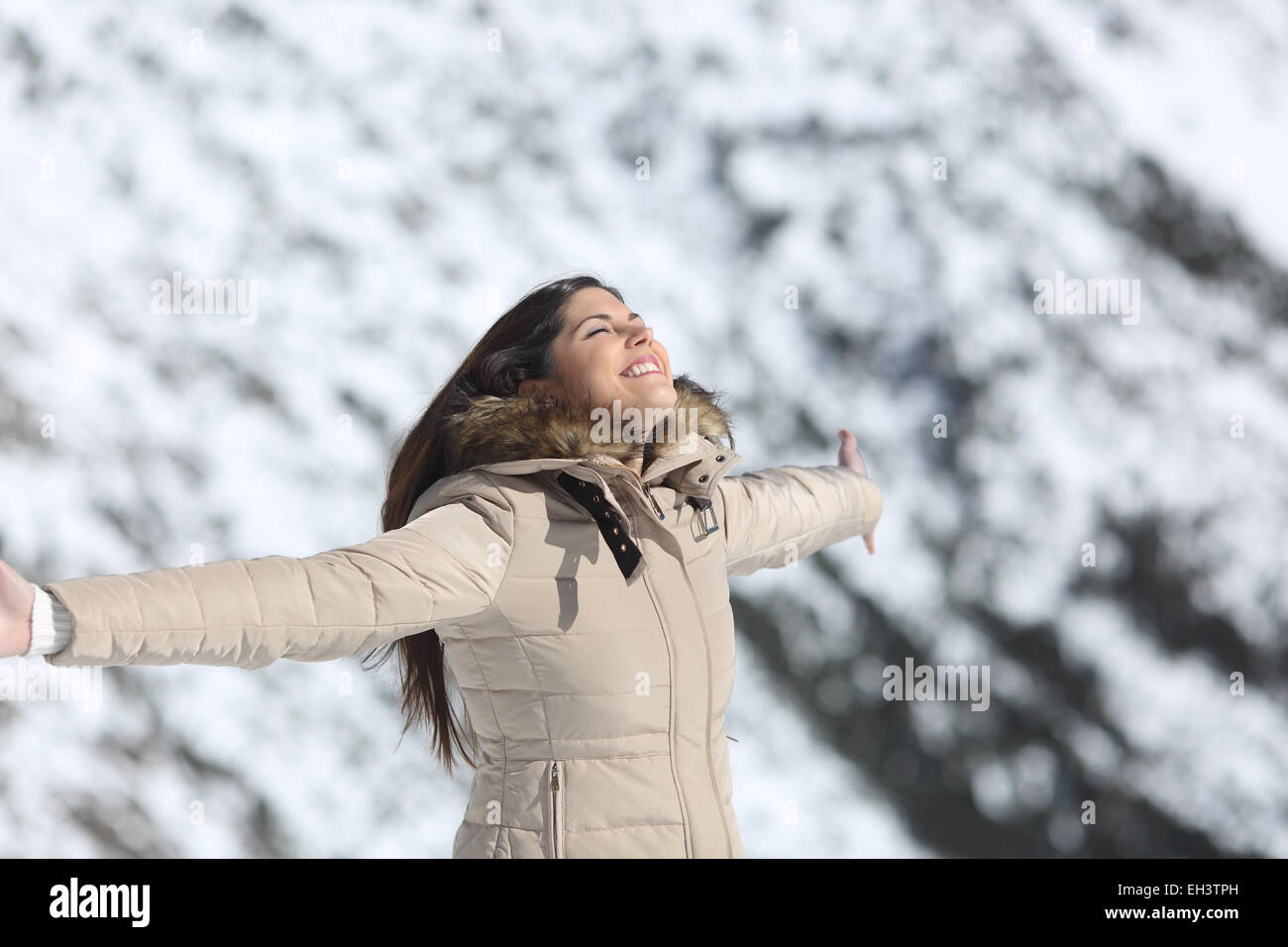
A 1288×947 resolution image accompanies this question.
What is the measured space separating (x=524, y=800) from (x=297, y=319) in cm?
170

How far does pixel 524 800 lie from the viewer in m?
1.20

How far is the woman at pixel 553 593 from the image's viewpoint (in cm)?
A: 105

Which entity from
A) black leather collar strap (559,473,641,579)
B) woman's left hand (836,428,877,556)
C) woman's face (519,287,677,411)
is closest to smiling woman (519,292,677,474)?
woman's face (519,287,677,411)

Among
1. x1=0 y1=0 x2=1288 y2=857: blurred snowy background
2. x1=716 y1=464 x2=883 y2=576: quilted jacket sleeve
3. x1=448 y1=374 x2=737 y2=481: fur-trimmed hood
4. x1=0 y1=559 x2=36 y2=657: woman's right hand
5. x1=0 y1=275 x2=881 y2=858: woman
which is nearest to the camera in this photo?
x1=0 y1=559 x2=36 y2=657: woman's right hand

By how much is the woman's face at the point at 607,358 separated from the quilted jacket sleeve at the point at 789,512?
24 cm

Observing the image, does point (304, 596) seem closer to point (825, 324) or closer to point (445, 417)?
point (445, 417)

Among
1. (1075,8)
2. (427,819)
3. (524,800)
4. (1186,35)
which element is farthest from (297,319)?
(1186,35)

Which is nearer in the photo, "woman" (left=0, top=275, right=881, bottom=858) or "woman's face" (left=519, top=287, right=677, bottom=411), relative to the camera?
"woman" (left=0, top=275, right=881, bottom=858)

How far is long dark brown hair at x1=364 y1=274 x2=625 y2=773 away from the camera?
4.45 feet

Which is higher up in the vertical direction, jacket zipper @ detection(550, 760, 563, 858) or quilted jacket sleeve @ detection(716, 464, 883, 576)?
quilted jacket sleeve @ detection(716, 464, 883, 576)

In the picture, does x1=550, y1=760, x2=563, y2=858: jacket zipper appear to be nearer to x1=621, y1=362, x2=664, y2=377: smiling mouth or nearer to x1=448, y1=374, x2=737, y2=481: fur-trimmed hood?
x1=448, y1=374, x2=737, y2=481: fur-trimmed hood

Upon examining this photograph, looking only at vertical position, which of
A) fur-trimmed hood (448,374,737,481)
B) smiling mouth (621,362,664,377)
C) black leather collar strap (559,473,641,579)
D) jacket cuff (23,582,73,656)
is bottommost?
jacket cuff (23,582,73,656)

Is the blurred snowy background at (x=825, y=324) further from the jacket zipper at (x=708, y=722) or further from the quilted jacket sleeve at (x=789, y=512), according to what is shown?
the jacket zipper at (x=708, y=722)
